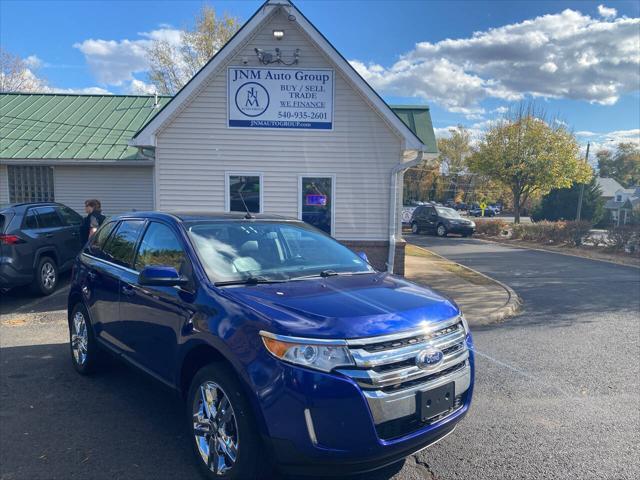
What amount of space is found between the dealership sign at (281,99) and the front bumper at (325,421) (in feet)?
28.1

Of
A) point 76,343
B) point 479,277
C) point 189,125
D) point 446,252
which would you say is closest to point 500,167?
point 446,252

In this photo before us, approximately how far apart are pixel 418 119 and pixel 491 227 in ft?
52.3

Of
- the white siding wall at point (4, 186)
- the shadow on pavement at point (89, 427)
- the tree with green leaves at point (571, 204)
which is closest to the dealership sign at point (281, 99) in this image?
the shadow on pavement at point (89, 427)

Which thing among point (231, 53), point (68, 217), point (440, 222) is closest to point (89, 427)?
point (68, 217)

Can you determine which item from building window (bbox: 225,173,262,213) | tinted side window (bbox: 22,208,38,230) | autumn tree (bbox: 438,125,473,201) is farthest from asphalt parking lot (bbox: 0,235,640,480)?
autumn tree (bbox: 438,125,473,201)

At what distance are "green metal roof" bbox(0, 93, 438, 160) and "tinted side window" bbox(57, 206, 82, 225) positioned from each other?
110 inches

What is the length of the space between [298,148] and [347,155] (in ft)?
3.62

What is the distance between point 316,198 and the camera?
1067 cm

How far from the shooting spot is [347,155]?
34.5 feet

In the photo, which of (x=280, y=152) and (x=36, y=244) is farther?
(x=280, y=152)

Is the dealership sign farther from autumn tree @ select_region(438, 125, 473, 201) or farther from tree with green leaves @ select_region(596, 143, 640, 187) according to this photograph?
tree with green leaves @ select_region(596, 143, 640, 187)

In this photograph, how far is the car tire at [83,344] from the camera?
468 cm

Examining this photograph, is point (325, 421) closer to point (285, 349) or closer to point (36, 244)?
point (285, 349)

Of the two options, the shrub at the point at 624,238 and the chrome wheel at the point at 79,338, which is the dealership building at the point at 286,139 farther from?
the shrub at the point at 624,238
